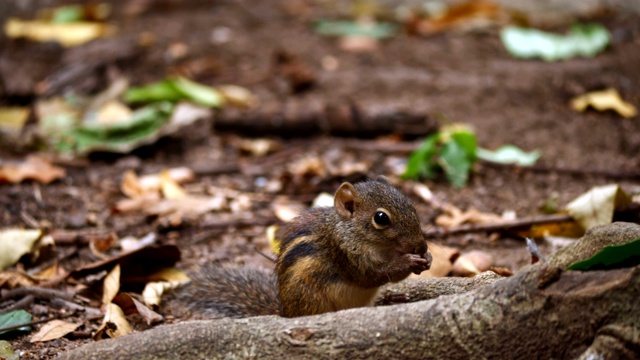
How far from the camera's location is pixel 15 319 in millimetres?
3557

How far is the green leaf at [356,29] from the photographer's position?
389 inches

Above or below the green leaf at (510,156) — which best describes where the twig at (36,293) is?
above

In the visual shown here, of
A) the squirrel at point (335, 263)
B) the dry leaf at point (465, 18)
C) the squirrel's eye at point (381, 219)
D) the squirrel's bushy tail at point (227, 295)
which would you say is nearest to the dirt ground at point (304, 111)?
the dry leaf at point (465, 18)

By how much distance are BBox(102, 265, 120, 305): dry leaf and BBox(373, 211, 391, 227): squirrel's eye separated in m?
1.40

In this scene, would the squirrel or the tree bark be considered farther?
the squirrel

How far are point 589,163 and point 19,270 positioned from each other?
4337mm

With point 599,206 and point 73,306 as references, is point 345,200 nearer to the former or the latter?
point 73,306

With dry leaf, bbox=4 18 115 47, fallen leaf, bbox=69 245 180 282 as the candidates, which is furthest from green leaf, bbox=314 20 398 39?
fallen leaf, bbox=69 245 180 282

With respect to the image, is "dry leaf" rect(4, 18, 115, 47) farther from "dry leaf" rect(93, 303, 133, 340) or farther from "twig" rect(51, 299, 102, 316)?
"dry leaf" rect(93, 303, 133, 340)

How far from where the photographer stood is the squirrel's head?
3.64 metres

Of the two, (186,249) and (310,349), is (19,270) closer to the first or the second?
(186,249)

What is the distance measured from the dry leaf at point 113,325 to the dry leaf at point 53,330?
15cm

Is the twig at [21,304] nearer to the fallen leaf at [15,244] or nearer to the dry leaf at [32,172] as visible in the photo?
the fallen leaf at [15,244]

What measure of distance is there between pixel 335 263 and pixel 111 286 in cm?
122
